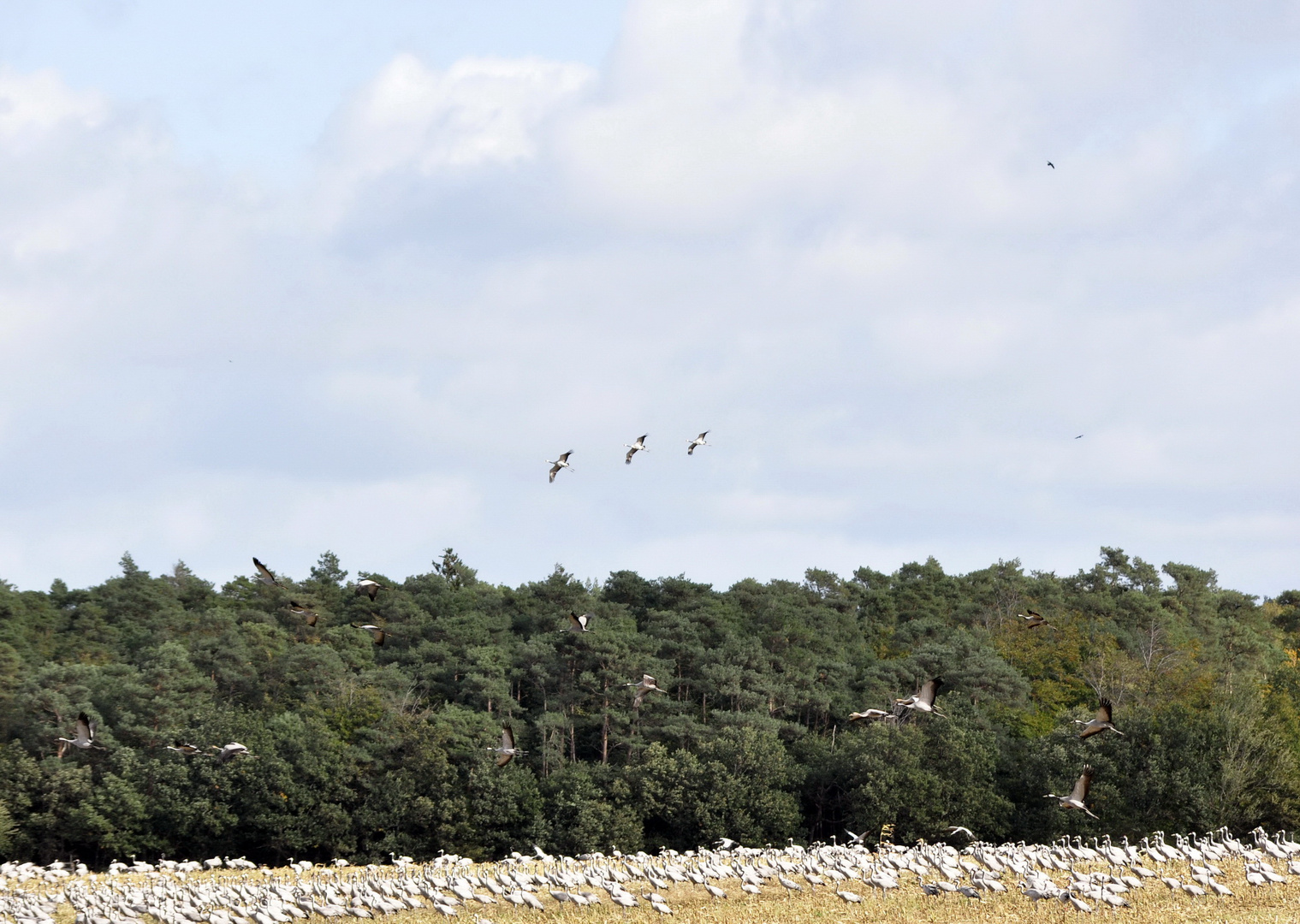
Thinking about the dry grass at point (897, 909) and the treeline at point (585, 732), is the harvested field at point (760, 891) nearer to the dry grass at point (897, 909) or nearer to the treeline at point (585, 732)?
the dry grass at point (897, 909)

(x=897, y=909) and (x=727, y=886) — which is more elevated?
(x=897, y=909)

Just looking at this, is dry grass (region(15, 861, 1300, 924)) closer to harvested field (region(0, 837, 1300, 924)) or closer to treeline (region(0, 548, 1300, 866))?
harvested field (region(0, 837, 1300, 924))

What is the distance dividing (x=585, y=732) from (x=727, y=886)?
28.1 m

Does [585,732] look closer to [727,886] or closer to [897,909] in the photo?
[727,886]

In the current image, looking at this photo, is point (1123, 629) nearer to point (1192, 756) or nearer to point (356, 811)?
point (1192, 756)

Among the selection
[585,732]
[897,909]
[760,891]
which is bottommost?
[760,891]

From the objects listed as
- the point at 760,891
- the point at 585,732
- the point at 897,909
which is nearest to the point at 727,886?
the point at 760,891

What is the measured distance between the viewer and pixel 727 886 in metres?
38.5

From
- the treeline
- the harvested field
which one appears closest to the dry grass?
the harvested field

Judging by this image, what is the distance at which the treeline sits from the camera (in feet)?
181

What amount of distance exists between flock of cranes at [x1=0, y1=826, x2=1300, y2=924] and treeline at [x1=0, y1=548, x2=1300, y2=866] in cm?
1165

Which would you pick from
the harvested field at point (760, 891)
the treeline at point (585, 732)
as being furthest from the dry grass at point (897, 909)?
the treeline at point (585, 732)

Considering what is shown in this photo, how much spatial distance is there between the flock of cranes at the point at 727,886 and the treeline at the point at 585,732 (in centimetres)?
1165

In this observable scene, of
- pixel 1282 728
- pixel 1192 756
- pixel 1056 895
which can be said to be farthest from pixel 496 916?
pixel 1282 728
